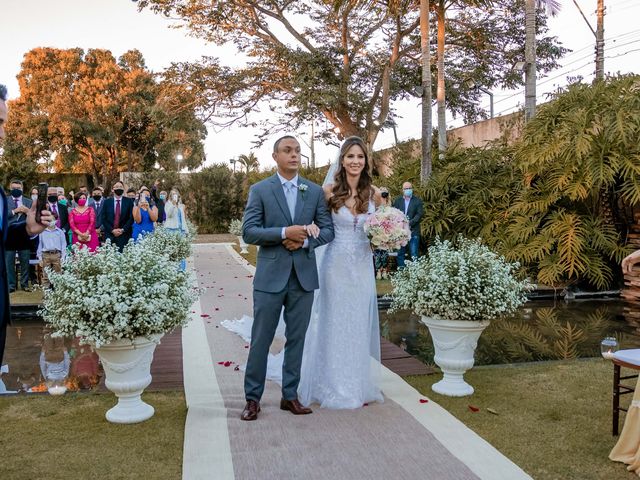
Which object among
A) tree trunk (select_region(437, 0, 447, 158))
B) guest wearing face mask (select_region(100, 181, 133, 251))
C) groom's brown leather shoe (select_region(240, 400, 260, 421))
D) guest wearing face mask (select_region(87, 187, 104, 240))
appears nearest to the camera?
groom's brown leather shoe (select_region(240, 400, 260, 421))

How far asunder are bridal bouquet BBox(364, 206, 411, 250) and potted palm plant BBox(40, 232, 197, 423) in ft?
5.41

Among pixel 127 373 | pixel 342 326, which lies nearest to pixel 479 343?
pixel 342 326

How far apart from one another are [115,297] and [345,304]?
1.87 m

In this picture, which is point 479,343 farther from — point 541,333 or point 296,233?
point 296,233

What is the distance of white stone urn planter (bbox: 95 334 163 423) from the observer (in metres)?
4.60

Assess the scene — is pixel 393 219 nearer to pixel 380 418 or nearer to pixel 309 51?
pixel 380 418

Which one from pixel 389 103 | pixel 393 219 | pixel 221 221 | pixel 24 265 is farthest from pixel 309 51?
pixel 393 219

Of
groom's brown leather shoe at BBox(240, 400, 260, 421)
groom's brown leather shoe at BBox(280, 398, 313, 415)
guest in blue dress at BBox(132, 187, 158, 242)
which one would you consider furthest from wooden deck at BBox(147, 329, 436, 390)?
guest in blue dress at BBox(132, 187, 158, 242)

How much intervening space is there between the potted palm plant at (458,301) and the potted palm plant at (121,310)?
2.14m

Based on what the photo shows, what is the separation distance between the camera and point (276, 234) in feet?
14.9

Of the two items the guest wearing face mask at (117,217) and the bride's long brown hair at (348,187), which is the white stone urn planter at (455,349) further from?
the guest wearing face mask at (117,217)

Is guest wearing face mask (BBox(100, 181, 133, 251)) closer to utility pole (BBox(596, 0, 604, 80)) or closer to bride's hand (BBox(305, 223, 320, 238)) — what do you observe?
bride's hand (BBox(305, 223, 320, 238))

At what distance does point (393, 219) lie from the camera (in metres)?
4.93

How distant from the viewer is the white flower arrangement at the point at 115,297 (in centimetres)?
442
